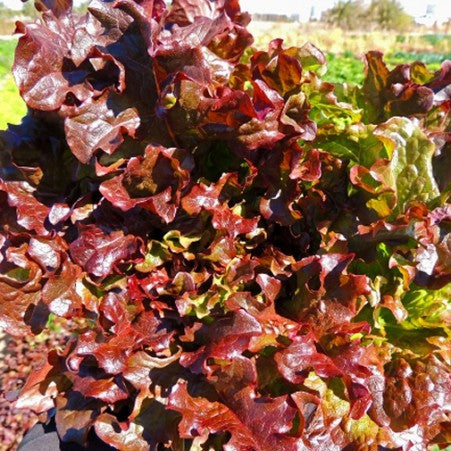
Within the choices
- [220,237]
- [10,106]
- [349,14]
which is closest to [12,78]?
[10,106]

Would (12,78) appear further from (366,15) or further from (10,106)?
(366,15)

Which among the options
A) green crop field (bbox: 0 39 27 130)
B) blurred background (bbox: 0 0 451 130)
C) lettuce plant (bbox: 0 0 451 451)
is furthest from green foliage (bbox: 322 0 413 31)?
lettuce plant (bbox: 0 0 451 451)

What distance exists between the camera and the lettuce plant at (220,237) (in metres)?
1.17

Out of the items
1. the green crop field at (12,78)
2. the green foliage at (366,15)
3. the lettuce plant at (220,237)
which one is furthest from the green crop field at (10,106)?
the green foliage at (366,15)

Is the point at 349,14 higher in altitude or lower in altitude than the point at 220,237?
lower

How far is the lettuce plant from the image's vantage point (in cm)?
117

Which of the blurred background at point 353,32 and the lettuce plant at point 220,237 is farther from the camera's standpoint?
the blurred background at point 353,32

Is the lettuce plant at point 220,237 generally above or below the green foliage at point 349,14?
above

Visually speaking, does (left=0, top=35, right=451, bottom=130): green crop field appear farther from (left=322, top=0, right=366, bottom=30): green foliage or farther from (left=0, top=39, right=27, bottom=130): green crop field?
(left=322, top=0, right=366, bottom=30): green foliage

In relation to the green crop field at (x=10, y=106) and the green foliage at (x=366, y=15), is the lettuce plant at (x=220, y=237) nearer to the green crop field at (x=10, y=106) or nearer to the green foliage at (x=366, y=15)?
the green crop field at (x=10, y=106)

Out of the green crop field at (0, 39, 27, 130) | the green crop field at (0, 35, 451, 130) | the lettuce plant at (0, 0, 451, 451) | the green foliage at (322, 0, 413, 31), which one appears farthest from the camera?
the green foliage at (322, 0, 413, 31)

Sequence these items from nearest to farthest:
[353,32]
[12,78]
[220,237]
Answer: [220,237], [12,78], [353,32]

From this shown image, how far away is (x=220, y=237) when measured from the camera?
127 cm

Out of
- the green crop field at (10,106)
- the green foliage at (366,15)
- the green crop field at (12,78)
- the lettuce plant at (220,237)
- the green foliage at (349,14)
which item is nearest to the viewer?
the lettuce plant at (220,237)
